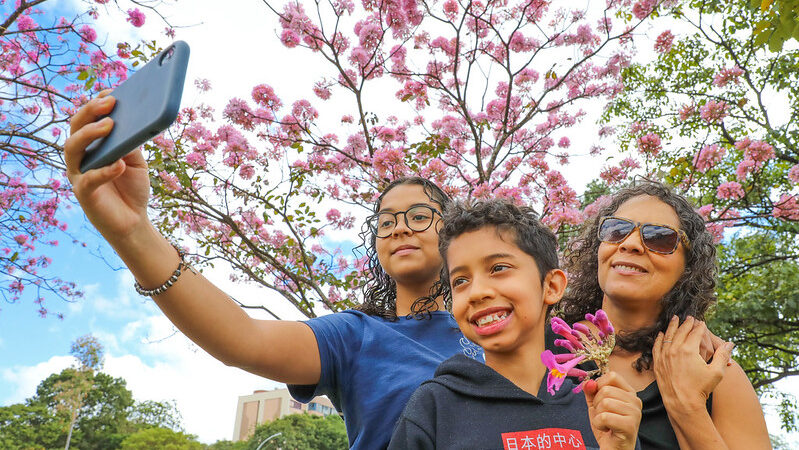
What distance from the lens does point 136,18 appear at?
17.0 ft

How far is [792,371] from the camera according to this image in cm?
919

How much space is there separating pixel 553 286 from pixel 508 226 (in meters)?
0.22

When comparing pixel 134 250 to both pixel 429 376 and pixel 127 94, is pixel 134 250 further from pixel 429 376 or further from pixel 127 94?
pixel 429 376

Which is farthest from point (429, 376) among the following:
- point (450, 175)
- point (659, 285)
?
point (450, 175)

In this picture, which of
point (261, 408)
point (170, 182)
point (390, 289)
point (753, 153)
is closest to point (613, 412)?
point (390, 289)

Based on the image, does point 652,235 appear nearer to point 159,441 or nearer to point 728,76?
point 728,76

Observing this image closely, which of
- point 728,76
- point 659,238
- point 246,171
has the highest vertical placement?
point 728,76

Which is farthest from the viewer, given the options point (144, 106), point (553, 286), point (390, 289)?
point (390, 289)

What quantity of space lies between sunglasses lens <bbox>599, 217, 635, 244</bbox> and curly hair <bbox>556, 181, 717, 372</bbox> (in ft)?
0.46

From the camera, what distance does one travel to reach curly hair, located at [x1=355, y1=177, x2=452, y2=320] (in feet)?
6.84

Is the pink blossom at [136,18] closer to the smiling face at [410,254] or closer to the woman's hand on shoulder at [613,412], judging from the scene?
the smiling face at [410,254]

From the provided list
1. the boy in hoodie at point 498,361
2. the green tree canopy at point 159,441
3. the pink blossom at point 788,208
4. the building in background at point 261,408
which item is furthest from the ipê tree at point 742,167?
the building in background at point 261,408

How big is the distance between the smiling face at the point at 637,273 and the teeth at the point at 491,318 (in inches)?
18.6

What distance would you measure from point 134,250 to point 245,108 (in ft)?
16.8
